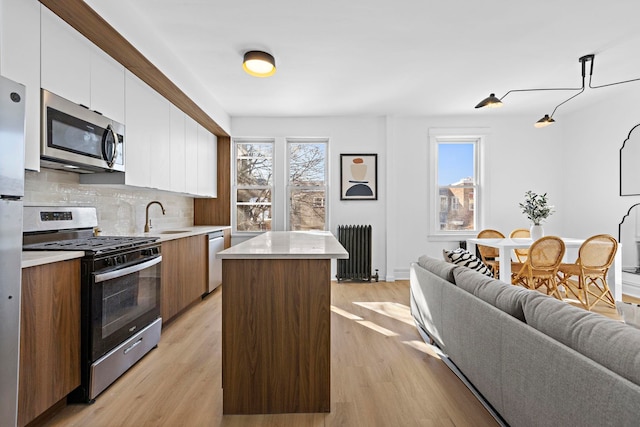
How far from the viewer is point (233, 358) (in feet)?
5.95

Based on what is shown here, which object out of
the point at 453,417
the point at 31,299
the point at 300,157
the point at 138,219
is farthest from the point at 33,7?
the point at 300,157

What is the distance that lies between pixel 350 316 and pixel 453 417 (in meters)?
1.74

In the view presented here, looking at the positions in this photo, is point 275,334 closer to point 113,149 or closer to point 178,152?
point 113,149

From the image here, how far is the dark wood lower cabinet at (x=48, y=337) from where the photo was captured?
154 cm

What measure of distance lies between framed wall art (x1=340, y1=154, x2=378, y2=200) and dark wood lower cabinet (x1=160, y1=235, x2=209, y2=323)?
7.66 ft

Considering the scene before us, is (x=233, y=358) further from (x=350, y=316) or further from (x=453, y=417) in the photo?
(x=350, y=316)

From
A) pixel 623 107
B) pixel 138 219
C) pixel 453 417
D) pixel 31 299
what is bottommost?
pixel 453 417

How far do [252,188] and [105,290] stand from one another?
3.57 metres

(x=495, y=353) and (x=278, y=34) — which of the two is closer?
(x=495, y=353)

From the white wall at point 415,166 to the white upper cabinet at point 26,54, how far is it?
140 inches

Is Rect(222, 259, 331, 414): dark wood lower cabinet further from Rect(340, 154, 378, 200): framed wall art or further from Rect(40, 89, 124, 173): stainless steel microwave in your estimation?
Rect(340, 154, 378, 200): framed wall art

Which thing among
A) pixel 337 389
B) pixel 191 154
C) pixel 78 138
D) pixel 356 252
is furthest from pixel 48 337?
pixel 356 252

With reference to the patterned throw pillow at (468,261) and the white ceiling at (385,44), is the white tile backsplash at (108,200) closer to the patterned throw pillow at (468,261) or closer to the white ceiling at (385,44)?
the white ceiling at (385,44)

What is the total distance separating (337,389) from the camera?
2.08 m
